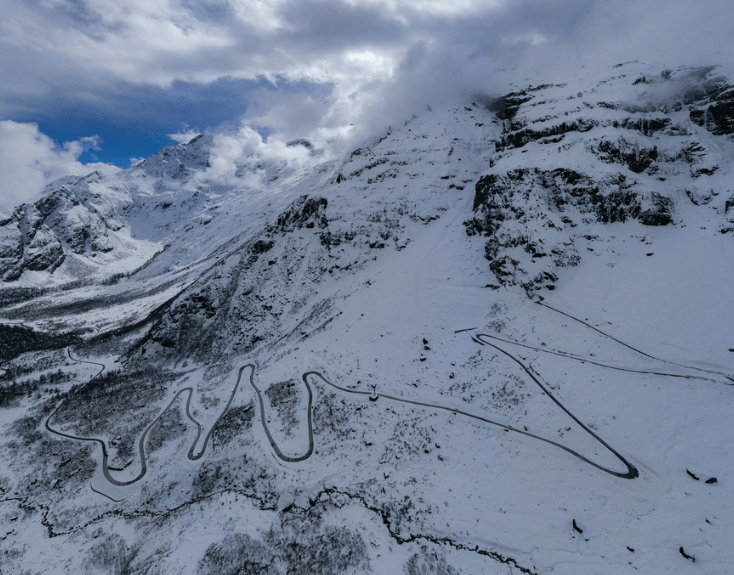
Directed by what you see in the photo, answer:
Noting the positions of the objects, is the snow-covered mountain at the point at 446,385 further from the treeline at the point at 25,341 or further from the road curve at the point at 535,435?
the treeline at the point at 25,341

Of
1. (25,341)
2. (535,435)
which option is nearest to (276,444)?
(535,435)

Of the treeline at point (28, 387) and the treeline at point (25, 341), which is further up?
the treeline at point (28, 387)

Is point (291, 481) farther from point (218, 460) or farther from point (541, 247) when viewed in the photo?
point (541, 247)

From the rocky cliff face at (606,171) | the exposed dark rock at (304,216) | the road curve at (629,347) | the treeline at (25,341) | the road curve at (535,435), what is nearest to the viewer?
the road curve at (535,435)

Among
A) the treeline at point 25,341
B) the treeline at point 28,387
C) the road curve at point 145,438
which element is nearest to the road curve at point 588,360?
the road curve at point 145,438

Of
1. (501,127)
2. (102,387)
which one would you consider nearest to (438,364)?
(102,387)
